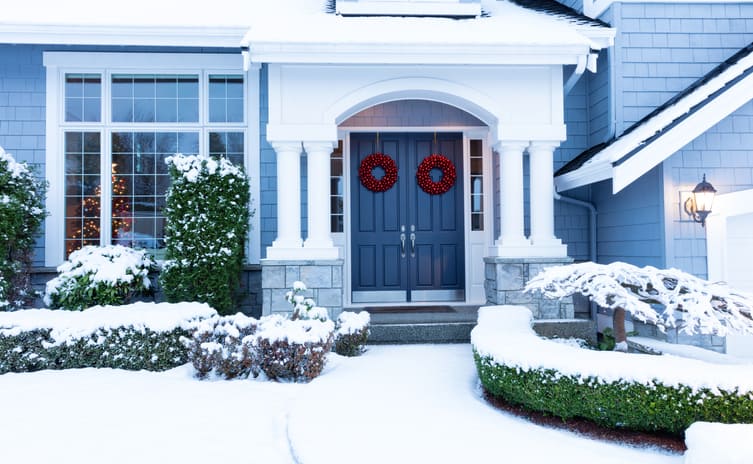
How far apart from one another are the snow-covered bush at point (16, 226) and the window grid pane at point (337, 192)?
3.61 meters

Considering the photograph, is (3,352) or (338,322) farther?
(338,322)

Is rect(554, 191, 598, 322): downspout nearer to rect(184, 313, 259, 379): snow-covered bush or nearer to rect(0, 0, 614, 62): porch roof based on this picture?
rect(0, 0, 614, 62): porch roof

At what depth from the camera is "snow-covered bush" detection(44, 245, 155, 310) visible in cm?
595

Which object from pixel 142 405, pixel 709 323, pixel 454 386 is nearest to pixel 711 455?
pixel 709 323

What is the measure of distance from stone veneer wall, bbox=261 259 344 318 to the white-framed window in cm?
129

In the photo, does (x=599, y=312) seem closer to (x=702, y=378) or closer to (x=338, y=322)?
(x=338, y=322)

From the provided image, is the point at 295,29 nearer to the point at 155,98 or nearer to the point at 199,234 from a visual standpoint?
the point at 155,98

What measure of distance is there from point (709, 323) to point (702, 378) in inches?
21.8

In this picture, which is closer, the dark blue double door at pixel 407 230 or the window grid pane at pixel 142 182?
the window grid pane at pixel 142 182

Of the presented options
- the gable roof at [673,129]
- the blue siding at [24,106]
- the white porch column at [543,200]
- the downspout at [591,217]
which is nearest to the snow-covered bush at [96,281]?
the blue siding at [24,106]

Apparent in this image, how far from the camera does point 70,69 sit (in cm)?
718

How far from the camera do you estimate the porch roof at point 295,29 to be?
Answer: 5.97 metres

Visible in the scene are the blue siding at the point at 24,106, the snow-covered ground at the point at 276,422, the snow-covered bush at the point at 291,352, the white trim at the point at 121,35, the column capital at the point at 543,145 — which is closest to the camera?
the snow-covered ground at the point at 276,422

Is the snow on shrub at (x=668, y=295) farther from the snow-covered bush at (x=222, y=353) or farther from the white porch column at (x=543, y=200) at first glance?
the snow-covered bush at (x=222, y=353)
